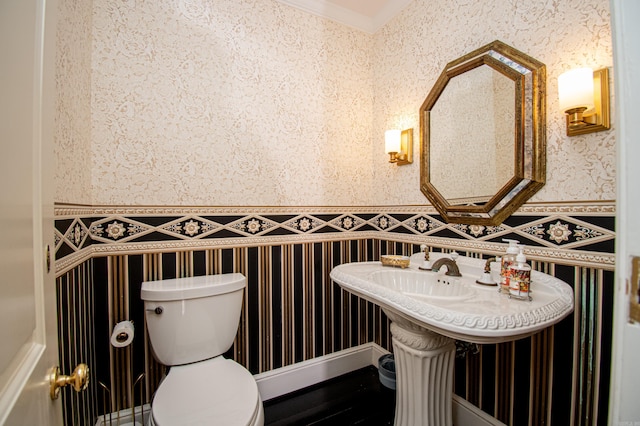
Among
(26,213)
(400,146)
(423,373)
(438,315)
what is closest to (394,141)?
(400,146)

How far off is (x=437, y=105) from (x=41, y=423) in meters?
1.86

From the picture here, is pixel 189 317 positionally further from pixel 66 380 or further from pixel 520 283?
pixel 520 283

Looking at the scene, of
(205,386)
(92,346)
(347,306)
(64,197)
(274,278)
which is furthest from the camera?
(347,306)

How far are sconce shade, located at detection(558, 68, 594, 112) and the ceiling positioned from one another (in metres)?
1.18

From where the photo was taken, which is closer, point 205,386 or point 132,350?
point 205,386

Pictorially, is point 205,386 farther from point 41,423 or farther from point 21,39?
point 21,39

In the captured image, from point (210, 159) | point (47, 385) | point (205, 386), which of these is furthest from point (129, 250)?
point (47, 385)

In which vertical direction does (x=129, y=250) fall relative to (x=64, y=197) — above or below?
below

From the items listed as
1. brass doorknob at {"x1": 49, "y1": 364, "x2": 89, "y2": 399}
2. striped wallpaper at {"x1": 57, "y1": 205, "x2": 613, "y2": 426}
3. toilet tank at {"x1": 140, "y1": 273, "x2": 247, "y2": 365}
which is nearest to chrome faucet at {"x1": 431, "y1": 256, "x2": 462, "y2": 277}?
striped wallpaper at {"x1": 57, "y1": 205, "x2": 613, "y2": 426}

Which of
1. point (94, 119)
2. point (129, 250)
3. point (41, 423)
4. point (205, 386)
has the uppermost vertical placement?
point (94, 119)

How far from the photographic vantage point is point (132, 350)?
134cm

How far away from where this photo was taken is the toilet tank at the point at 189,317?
1.21 m

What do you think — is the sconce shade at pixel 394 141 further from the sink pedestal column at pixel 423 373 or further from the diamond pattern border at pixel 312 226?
the sink pedestal column at pixel 423 373

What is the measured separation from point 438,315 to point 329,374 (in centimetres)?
128
